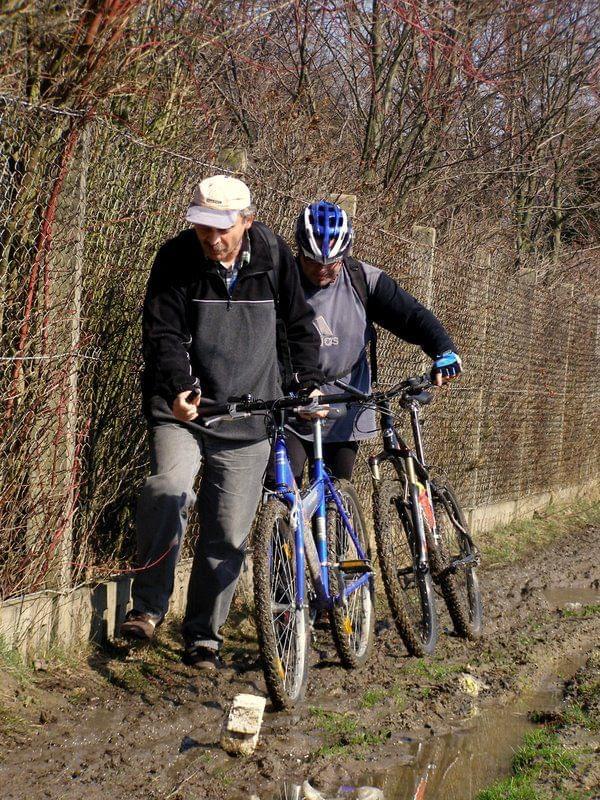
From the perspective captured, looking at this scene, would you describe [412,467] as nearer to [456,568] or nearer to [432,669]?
[456,568]

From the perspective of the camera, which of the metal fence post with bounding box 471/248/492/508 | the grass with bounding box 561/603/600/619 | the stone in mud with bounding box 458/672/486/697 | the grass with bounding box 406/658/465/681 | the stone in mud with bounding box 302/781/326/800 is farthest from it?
the metal fence post with bounding box 471/248/492/508

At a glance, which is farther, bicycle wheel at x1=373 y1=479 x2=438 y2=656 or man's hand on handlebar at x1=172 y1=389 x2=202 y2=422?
bicycle wheel at x1=373 y1=479 x2=438 y2=656

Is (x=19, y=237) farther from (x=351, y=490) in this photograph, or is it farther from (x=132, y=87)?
(x=351, y=490)

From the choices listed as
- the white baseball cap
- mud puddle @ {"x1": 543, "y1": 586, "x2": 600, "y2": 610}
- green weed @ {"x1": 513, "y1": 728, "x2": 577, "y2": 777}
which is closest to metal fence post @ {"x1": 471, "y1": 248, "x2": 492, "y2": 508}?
mud puddle @ {"x1": 543, "y1": 586, "x2": 600, "y2": 610}

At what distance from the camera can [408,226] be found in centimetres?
859

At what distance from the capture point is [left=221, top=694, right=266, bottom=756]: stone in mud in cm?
411

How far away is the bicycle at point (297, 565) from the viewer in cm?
452

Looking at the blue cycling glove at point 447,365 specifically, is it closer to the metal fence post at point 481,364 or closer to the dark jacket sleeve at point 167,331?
the dark jacket sleeve at point 167,331

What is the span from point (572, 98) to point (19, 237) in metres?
11.0

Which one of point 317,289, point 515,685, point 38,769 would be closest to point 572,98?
point 317,289

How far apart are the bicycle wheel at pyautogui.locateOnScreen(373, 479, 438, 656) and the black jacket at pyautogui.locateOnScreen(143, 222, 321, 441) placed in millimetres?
987

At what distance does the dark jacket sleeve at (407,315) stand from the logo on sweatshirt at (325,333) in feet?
0.97

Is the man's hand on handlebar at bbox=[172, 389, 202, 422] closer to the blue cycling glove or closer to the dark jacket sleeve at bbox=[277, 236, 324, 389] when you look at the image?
the dark jacket sleeve at bbox=[277, 236, 324, 389]

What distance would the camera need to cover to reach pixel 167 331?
474cm
